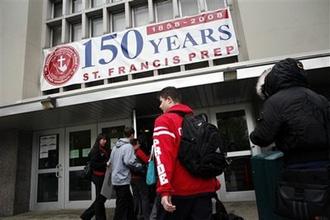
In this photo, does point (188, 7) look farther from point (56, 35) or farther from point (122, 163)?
point (122, 163)

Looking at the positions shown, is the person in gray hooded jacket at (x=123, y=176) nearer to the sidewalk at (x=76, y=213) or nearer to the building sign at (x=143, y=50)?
the sidewalk at (x=76, y=213)

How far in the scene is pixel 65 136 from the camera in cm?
784

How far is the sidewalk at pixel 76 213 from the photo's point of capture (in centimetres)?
509

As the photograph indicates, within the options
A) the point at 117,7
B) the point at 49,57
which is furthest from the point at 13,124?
the point at 117,7

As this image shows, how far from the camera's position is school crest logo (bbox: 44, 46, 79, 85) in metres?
7.40

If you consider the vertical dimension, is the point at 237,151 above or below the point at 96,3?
below

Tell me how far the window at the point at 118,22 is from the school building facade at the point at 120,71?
0.03 meters

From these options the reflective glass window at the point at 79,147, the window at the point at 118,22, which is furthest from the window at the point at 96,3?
the reflective glass window at the point at 79,147

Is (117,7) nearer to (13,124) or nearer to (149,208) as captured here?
(13,124)

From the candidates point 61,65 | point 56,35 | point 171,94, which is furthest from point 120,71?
point 171,94

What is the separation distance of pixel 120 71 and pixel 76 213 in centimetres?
346

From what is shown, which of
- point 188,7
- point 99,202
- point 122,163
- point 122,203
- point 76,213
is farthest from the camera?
point 188,7

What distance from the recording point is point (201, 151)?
6.63 feet

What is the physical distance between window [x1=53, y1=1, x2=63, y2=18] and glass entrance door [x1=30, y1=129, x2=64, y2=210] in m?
3.60
